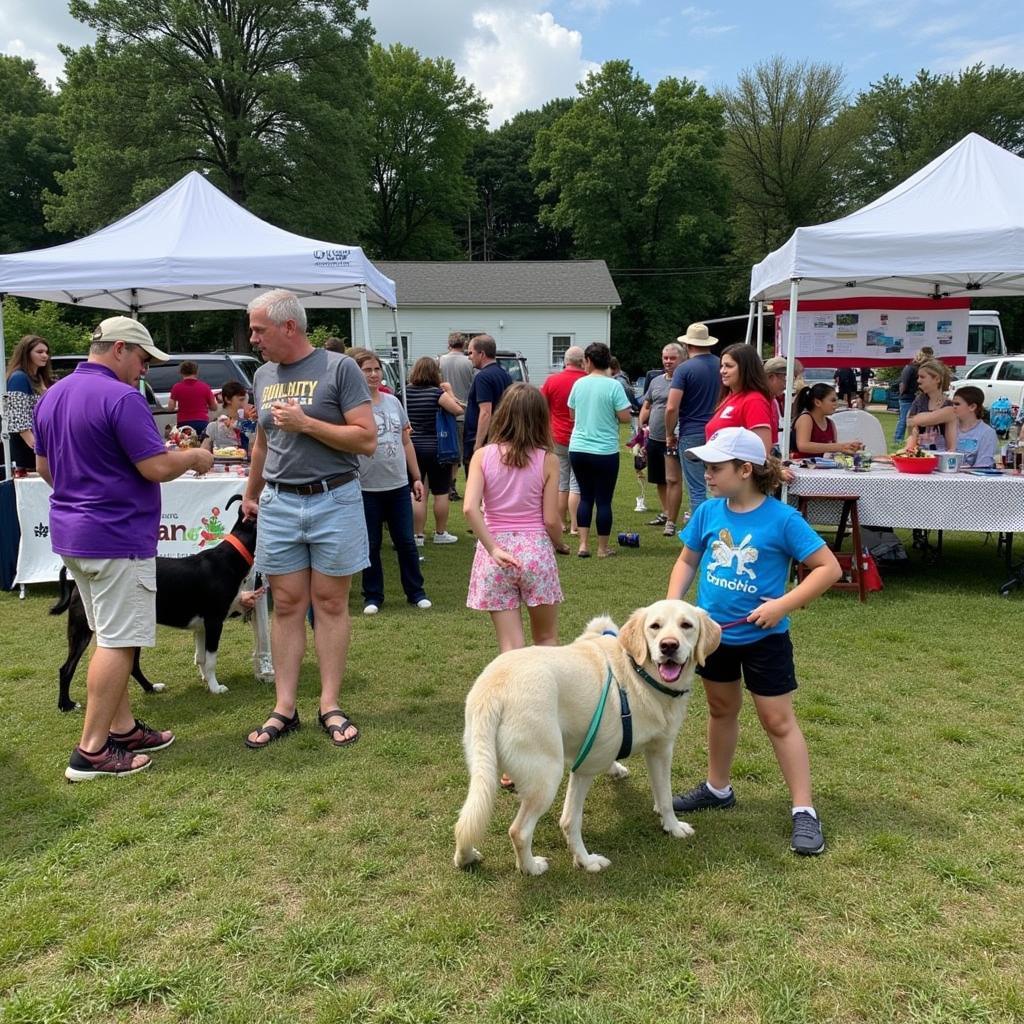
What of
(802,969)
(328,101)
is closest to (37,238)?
(328,101)

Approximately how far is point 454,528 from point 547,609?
6.01 meters

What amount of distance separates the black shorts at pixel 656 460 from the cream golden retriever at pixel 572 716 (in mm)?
6164

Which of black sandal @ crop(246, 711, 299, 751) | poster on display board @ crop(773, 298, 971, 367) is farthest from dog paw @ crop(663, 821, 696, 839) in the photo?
poster on display board @ crop(773, 298, 971, 367)

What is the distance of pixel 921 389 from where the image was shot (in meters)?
7.65

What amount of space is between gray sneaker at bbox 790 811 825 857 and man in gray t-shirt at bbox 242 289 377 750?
212 cm

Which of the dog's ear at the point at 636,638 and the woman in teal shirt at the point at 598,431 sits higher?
the woman in teal shirt at the point at 598,431

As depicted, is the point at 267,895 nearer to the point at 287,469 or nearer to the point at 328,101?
the point at 287,469

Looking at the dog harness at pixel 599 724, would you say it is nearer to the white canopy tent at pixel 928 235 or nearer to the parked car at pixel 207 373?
the white canopy tent at pixel 928 235

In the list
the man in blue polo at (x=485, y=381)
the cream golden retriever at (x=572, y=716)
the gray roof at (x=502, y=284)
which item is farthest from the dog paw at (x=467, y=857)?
the gray roof at (x=502, y=284)

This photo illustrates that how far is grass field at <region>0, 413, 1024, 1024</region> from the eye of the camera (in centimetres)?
220

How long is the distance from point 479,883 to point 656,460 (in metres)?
6.97

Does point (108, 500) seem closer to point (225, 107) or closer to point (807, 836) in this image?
point (807, 836)

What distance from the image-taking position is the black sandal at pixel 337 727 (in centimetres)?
384

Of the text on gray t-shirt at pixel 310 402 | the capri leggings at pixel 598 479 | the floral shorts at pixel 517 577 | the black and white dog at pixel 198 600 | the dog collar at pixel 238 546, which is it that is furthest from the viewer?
the capri leggings at pixel 598 479
